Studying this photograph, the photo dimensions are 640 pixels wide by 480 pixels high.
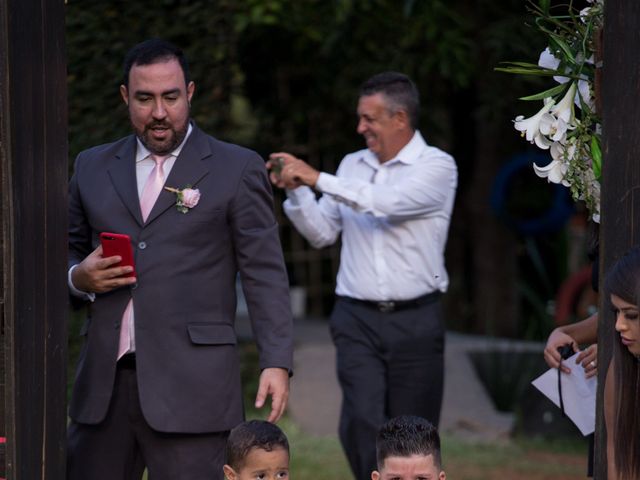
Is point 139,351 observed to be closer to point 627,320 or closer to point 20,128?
point 20,128

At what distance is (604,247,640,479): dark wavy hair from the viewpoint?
3.33 m

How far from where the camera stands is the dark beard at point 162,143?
4141mm

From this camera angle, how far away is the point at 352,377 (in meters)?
5.61

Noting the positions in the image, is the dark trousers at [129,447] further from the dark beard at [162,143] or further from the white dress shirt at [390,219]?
the white dress shirt at [390,219]

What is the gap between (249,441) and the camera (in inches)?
154

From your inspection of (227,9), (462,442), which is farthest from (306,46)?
(462,442)

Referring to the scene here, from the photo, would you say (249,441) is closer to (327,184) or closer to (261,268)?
(261,268)

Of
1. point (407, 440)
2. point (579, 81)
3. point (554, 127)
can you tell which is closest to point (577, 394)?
point (407, 440)

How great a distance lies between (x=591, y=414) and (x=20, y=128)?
2.04 m

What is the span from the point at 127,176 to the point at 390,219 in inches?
68.9

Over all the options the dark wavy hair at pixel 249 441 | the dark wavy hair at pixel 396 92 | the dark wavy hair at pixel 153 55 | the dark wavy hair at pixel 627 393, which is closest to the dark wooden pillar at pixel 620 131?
the dark wavy hair at pixel 627 393

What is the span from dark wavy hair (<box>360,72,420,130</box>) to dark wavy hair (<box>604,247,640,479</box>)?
2.40 meters

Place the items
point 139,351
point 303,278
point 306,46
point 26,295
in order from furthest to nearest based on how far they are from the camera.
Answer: point 303,278 < point 306,46 < point 139,351 < point 26,295

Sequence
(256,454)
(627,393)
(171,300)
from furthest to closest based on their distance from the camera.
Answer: (171,300), (256,454), (627,393)
